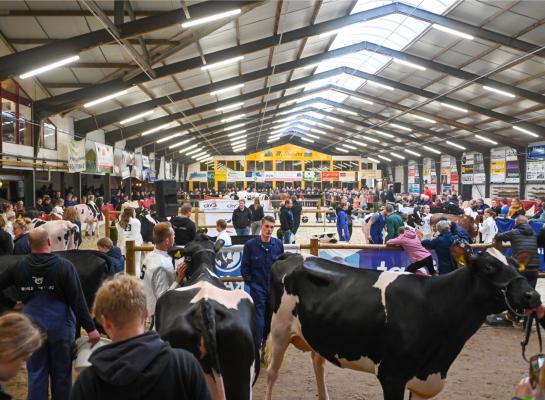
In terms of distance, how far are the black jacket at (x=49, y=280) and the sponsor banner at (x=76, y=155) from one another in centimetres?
1476

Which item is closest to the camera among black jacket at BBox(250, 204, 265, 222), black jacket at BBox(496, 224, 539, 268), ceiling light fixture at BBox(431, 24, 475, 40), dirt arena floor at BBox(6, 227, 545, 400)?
dirt arena floor at BBox(6, 227, 545, 400)

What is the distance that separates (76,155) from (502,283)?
16.6 meters

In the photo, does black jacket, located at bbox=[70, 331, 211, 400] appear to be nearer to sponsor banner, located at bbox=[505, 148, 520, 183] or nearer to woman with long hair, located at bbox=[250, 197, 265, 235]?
woman with long hair, located at bbox=[250, 197, 265, 235]

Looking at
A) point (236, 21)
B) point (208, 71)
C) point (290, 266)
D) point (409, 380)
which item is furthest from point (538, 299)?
point (208, 71)

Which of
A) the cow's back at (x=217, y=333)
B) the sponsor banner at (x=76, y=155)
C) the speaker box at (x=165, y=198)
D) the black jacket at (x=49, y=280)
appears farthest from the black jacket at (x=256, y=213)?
the cow's back at (x=217, y=333)

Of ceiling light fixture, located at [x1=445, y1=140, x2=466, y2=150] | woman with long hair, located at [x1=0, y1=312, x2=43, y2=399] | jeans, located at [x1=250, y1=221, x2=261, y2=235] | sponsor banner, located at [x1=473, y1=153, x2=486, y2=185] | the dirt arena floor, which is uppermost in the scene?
ceiling light fixture, located at [x1=445, y1=140, x2=466, y2=150]

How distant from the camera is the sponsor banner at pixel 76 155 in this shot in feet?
56.1

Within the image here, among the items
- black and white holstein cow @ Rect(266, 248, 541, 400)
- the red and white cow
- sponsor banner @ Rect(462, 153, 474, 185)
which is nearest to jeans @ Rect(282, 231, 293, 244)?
the red and white cow

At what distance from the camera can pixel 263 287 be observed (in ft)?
16.8

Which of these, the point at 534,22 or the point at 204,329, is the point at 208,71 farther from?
the point at 204,329

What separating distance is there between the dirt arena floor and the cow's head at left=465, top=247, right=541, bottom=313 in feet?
5.21

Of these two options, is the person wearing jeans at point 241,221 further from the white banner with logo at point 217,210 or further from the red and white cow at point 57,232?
the red and white cow at point 57,232

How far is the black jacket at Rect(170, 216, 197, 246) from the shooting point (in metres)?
7.06

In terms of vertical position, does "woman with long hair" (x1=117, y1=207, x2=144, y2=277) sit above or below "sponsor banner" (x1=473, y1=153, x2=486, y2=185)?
below
